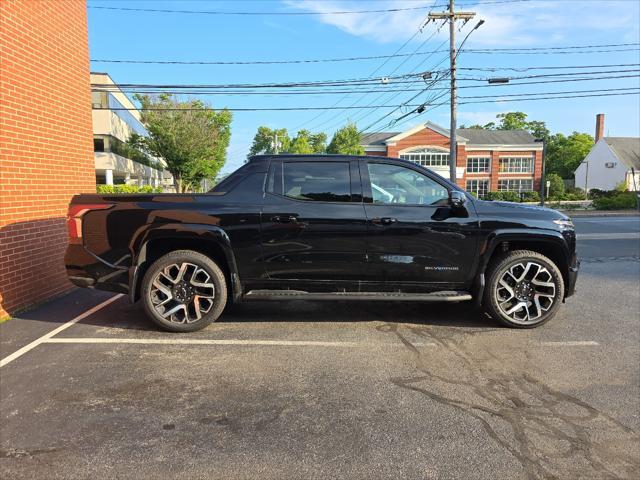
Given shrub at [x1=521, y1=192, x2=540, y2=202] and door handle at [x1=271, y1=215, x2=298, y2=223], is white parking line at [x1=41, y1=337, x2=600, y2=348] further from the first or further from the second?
shrub at [x1=521, y1=192, x2=540, y2=202]

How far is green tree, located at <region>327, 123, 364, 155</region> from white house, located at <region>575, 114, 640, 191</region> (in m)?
39.2

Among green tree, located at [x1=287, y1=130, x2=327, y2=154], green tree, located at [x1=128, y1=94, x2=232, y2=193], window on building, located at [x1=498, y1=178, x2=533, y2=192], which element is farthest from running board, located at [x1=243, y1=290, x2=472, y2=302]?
green tree, located at [x1=287, y1=130, x2=327, y2=154]

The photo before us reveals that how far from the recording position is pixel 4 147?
16.9 ft

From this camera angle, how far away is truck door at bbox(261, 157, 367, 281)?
15.3ft

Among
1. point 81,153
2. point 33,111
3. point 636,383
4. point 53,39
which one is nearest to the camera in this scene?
point 636,383

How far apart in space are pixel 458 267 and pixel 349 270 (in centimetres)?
115

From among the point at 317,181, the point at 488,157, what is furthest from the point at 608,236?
the point at 488,157

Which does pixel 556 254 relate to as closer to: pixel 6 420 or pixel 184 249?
pixel 184 249

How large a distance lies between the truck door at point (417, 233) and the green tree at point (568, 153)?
285 ft

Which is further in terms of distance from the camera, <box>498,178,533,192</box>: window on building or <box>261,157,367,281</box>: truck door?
<box>498,178,533,192</box>: window on building

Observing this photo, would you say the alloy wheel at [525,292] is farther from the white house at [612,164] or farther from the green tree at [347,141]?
the white house at [612,164]

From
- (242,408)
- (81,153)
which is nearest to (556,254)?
(242,408)

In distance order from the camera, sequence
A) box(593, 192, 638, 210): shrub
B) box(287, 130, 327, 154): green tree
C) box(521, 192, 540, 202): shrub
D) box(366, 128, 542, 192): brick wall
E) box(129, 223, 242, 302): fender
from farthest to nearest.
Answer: box(287, 130, 327, 154): green tree → box(366, 128, 542, 192): brick wall → box(521, 192, 540, 202): shrub → box(593, 192, 638, 210): shrub → box(129, 223, 242, 302): fender

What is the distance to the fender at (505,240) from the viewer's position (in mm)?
4770
